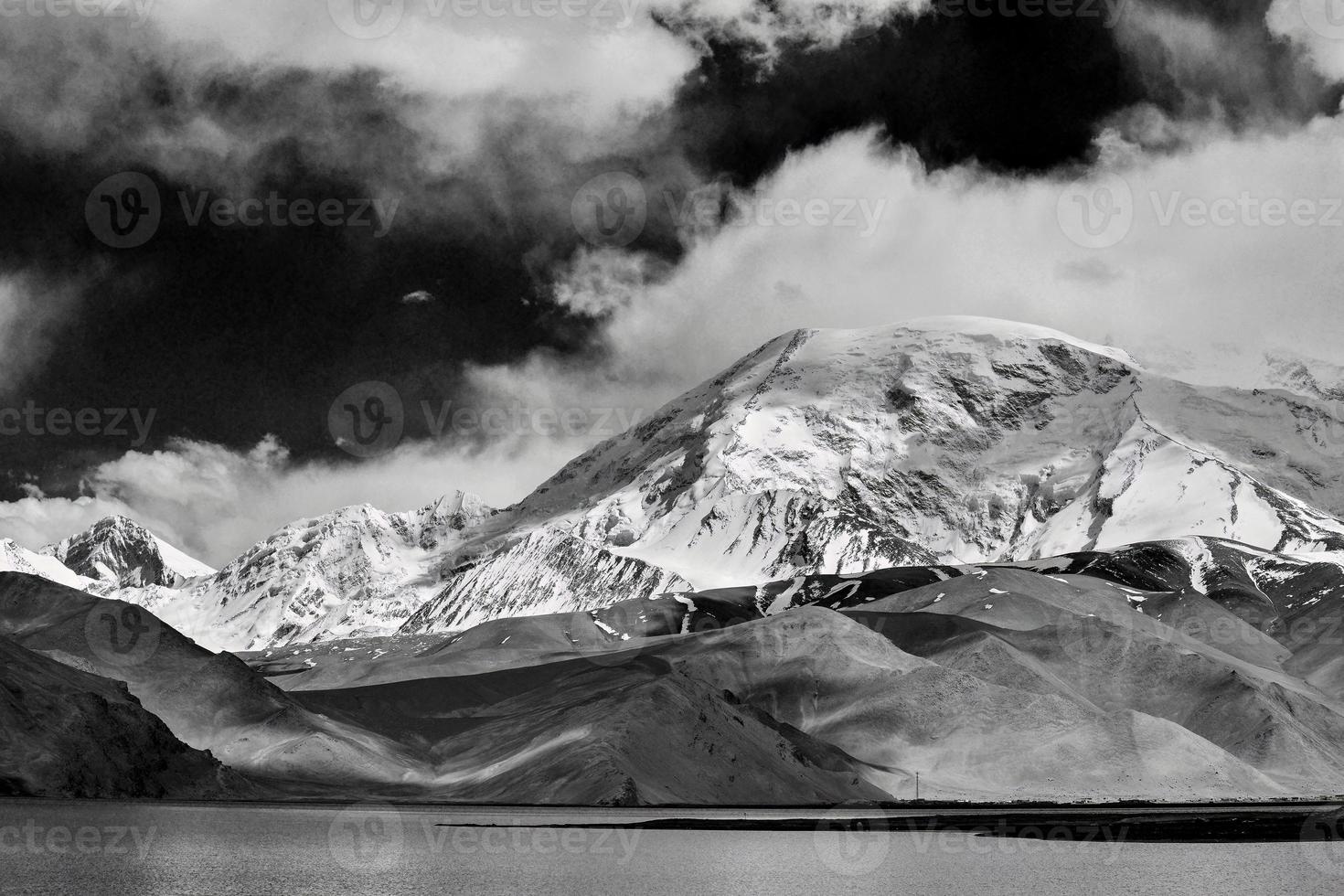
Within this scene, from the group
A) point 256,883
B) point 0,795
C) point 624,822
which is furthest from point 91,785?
point 256,883

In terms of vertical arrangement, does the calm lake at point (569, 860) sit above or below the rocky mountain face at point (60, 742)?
above

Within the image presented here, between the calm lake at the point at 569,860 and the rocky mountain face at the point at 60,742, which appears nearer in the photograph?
the calm lake at the point at 569,860

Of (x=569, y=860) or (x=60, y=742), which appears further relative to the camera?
(x=60, y=742)

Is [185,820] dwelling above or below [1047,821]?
above

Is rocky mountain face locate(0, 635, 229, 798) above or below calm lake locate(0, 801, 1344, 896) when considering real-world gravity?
below

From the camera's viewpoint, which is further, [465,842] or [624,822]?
[624,822]

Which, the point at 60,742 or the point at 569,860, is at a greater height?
the point at 569,860

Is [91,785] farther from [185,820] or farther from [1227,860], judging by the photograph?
[1227,860]

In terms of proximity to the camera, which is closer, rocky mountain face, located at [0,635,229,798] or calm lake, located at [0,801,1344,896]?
calm lake, located at [0,801,1344,896]
